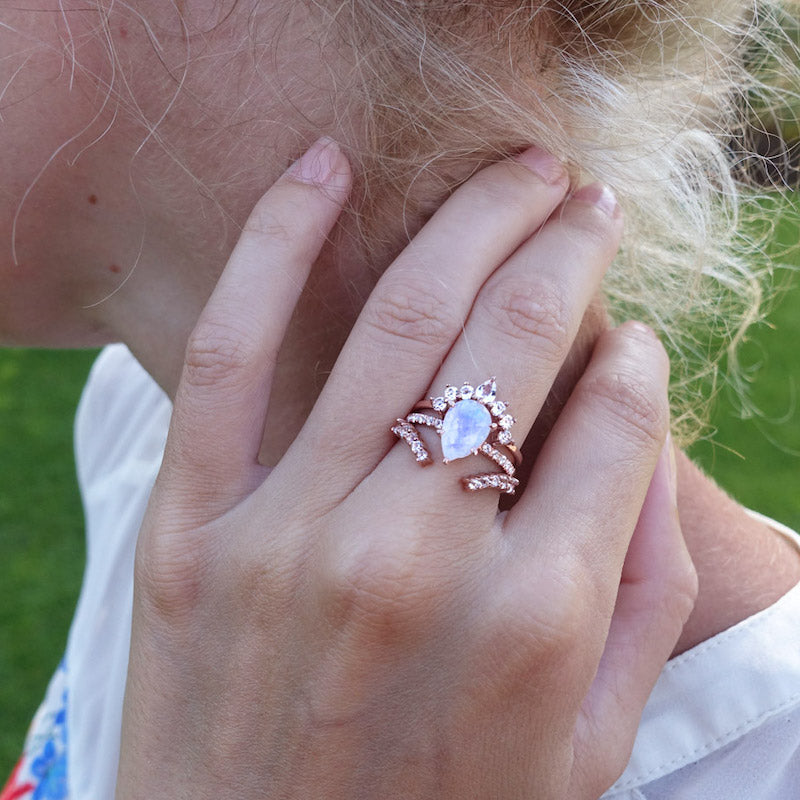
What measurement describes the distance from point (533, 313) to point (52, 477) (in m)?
4.10

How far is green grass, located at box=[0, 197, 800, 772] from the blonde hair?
6.87 ft

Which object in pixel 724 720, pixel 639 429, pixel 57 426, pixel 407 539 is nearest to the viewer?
pixel 407 539

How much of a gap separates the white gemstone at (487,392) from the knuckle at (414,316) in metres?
0.07

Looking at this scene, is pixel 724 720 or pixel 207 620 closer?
pixel 207 620

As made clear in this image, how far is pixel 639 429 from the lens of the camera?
1070 mm

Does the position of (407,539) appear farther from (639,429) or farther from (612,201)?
(612,201)

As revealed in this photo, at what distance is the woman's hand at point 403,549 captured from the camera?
97cm

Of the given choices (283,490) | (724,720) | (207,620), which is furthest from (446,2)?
(724,720)

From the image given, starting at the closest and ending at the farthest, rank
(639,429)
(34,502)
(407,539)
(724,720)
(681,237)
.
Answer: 1. (407,539)
2. (639,429)
3. (724,720)
4. (681,237)
5. (34,502)

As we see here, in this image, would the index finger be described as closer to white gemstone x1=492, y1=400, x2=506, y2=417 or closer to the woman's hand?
the woman's hand

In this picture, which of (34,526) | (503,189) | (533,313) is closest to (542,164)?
(503,189)

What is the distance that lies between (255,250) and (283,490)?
0.97 feet

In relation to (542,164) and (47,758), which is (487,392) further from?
(47,758)

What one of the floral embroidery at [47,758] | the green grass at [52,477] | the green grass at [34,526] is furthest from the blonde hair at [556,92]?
the green grass at [34,526]
